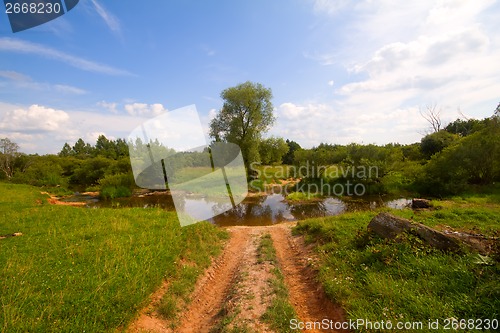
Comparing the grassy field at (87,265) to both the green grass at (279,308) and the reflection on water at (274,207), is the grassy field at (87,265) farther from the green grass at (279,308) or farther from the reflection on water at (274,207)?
the reflection on water at (274,207)

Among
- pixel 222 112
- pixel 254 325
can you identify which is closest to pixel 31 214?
pixel 254 325

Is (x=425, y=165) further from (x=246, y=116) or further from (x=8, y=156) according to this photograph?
(x=8, y=156)

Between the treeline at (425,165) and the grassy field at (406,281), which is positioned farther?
the treeline at (425,165)

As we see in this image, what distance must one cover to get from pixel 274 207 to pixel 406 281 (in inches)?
603

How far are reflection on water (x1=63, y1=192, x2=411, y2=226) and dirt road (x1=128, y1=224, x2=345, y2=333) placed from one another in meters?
6.81

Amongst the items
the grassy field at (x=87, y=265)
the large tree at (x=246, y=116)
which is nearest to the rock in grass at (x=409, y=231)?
the grassy field at (x=87, y=265)

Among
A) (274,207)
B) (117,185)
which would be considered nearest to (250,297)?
(274,207)

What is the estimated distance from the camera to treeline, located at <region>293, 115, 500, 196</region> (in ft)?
63.2

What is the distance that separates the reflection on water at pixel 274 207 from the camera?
16.7 metres

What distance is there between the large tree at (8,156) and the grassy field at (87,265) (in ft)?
142

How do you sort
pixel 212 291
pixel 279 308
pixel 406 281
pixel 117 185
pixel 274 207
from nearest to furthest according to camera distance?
pixel 406 281, pixel 279 308, pixel 212 291, pixel 274 207, pixel 117 185

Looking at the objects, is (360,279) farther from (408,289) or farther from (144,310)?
(144,310)

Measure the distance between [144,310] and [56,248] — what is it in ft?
13.1

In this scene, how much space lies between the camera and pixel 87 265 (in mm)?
6012
